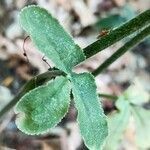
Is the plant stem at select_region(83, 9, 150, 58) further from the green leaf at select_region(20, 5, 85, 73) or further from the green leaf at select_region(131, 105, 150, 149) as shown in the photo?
the green leaf at select_region(131, 105, 150, 149)

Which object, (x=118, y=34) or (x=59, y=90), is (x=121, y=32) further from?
(x=59, y=90)

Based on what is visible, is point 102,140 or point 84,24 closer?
point 102,140

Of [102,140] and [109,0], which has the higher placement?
[102,140]

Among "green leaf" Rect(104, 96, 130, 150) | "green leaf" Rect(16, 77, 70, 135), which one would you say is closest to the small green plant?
"green leaf" Rect(16, 77, 70, 135)

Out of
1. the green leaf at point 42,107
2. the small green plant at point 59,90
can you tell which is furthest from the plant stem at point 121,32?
the green leaf at point 42,107

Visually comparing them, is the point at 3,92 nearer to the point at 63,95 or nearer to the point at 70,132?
the point at 70,132

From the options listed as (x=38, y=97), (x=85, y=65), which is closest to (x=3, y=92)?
(x=85, y=65)
